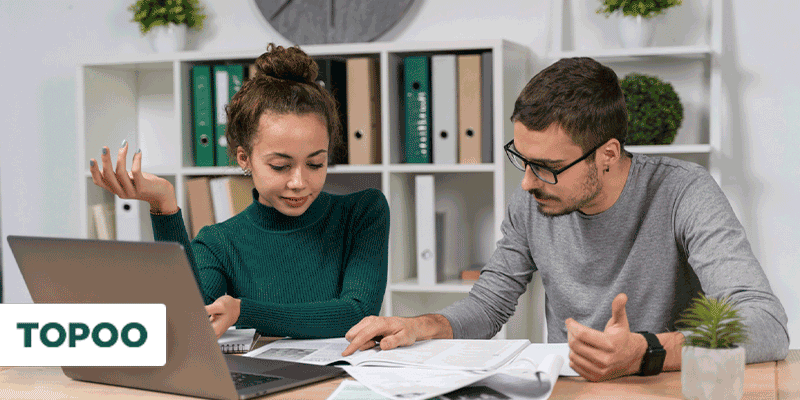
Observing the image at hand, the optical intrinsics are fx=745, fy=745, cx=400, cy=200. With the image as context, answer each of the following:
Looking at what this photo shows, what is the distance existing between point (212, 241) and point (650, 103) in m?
1.26

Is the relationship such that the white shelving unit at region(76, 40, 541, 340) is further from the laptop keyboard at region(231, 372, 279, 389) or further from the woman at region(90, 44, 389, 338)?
the laptop keyboard at region(231, 372, 279, 389)

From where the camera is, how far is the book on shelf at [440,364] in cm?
89

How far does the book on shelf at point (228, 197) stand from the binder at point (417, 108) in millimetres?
577

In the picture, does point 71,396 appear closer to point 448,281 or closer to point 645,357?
point 645,357

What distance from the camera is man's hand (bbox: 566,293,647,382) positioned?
943mm

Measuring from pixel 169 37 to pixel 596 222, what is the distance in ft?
5.50

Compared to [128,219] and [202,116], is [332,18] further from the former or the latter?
[128,219]

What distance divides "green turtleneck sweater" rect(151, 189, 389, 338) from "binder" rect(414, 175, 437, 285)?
0.64 metres

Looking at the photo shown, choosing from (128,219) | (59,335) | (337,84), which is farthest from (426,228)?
(59,335)

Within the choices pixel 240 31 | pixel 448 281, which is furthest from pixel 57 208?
pixel 448 281

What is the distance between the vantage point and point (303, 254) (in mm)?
1560

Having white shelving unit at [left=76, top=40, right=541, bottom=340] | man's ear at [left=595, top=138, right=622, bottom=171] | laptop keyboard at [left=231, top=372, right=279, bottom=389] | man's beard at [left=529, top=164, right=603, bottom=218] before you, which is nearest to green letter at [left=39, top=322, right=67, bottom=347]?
laptop keyboard at [left=231, top=372, right=279, bottom=389]

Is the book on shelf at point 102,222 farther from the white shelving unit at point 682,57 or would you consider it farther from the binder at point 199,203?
the white shelving unit at point 682,57

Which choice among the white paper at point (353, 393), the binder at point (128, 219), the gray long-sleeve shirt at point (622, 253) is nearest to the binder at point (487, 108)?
the gray long-sleeve shirt at point (622, 253)
